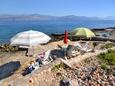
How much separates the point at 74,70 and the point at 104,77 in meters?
1.51

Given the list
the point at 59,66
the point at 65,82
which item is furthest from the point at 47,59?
the point at 65,82

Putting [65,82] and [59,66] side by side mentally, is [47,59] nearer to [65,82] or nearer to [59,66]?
[59,66]

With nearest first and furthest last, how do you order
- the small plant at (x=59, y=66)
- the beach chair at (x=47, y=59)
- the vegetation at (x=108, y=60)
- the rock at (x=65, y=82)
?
the rock at (x=65, y=82)
the small plant at (x=59, y=66)
the vegetation at (x=108, y=60)
the beach chair at (x=47, y=59)

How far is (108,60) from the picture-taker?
632 inches

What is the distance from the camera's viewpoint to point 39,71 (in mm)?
14625

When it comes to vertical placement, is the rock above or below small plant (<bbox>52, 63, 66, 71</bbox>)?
below

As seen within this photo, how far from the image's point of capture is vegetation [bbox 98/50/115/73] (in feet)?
49.4

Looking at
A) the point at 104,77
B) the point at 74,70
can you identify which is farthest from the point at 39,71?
the point at 104,77

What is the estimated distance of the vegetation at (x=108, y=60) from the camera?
15071 mm

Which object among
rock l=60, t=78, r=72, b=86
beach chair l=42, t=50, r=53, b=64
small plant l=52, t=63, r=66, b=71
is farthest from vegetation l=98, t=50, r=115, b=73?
beach chair l=42, t=50, r=53, b=64

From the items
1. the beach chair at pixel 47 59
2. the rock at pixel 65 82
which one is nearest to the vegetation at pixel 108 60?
the rock at pixel 65 82

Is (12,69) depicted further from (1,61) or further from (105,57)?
(105,57)

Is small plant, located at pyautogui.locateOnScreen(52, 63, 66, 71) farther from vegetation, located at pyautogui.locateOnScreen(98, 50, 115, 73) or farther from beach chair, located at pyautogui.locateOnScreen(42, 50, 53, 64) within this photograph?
vegetation, located at pyautogui.locateOnScreen(98, 50, 115, 73)

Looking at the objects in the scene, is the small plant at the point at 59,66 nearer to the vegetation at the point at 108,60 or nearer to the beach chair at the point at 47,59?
the beach chair at the point at 47,59
